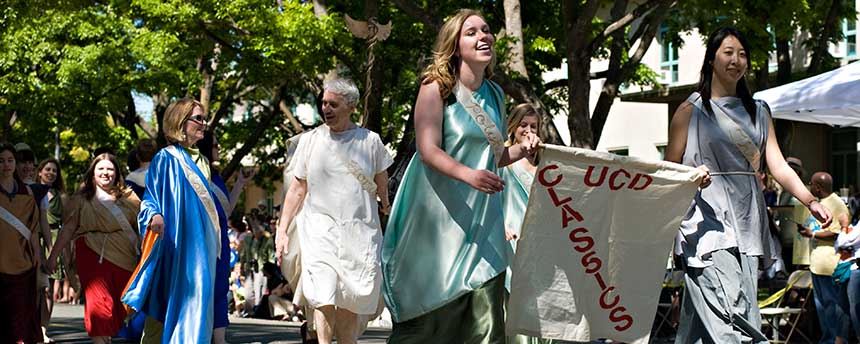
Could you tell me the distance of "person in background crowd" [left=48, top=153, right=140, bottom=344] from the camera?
34.5 ft

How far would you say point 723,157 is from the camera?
6695 mm

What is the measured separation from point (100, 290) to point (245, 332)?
4.60 meters

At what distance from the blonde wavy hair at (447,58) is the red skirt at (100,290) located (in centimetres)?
498

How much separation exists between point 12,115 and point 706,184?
32.5 metres

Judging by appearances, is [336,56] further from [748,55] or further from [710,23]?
[748,55]

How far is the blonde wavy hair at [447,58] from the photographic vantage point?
611 cm

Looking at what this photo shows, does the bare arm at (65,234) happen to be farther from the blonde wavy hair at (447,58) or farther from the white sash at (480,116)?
the white sash at (480,116)

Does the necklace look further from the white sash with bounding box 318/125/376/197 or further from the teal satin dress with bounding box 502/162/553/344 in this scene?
the teal satin dress with bounding box 502/162/553/344

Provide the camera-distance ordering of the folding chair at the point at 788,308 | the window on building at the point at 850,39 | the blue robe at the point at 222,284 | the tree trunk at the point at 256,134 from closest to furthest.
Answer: the blue robe at the point at 222,284 → the folding chair at the point at 788,308 → the window on building at the point at 850,39 → the tree trunk at the point at 256,134

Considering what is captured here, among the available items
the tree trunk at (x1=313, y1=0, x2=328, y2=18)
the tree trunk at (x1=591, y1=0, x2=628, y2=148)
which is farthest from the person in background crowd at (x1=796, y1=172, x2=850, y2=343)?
the tree trunk at (x1=313, y1=0, x2=328, y2=18)

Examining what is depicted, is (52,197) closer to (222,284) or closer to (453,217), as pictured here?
(222,284)

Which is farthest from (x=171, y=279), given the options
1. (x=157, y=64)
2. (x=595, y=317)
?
(x=157, y=64)

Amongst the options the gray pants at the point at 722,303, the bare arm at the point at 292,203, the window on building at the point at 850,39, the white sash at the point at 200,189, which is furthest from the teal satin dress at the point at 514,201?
the window on building at the point at 850,39

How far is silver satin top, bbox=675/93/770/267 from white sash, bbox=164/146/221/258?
127 inches
